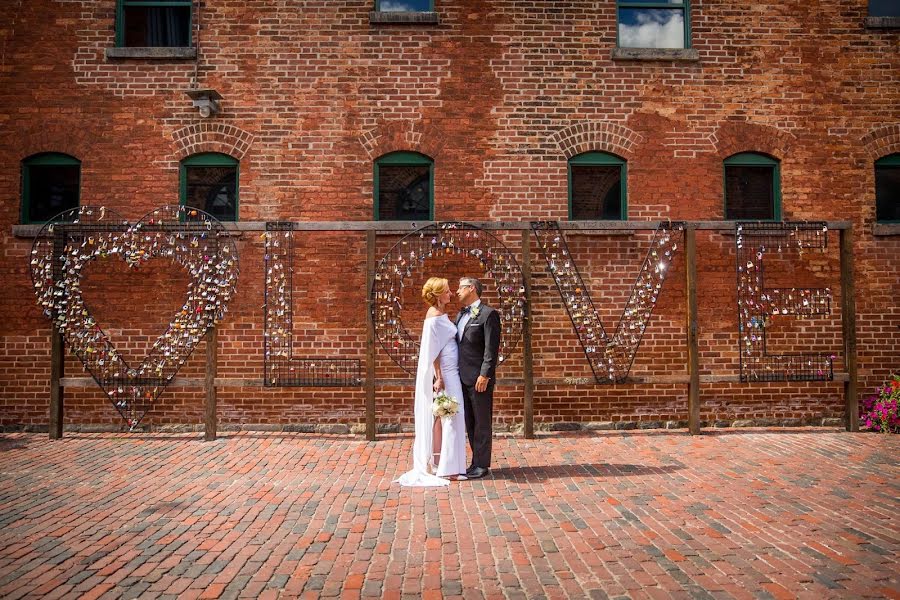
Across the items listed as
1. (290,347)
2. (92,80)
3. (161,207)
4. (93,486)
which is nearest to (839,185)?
(290,347)

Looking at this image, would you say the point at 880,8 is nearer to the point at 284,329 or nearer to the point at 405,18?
the point at 405,18

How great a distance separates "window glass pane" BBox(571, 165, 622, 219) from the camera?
8984 mm

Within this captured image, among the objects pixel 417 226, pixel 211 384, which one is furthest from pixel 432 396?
pixel 211 384

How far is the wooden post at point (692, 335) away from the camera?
324 inches

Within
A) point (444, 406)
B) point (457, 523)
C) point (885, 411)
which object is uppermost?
point (444, 406)

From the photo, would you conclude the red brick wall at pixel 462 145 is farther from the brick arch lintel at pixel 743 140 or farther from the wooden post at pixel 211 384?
→ the wooden post at pixel 211 384

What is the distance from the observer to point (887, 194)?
30.0 feet

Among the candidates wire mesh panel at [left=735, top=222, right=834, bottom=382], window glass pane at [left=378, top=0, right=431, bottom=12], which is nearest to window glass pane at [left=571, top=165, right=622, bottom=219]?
wire mesh panel at [left=735, top=222, right=834, bottom=382]

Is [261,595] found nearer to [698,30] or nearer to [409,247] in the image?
[409,247]

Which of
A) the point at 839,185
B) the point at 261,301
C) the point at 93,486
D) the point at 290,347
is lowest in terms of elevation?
the point at 93,486

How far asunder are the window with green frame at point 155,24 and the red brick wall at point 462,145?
29 cm

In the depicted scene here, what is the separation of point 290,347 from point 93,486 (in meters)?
3.05

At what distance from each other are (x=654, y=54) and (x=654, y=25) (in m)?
0.57

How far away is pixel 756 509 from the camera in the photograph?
17.0ft
